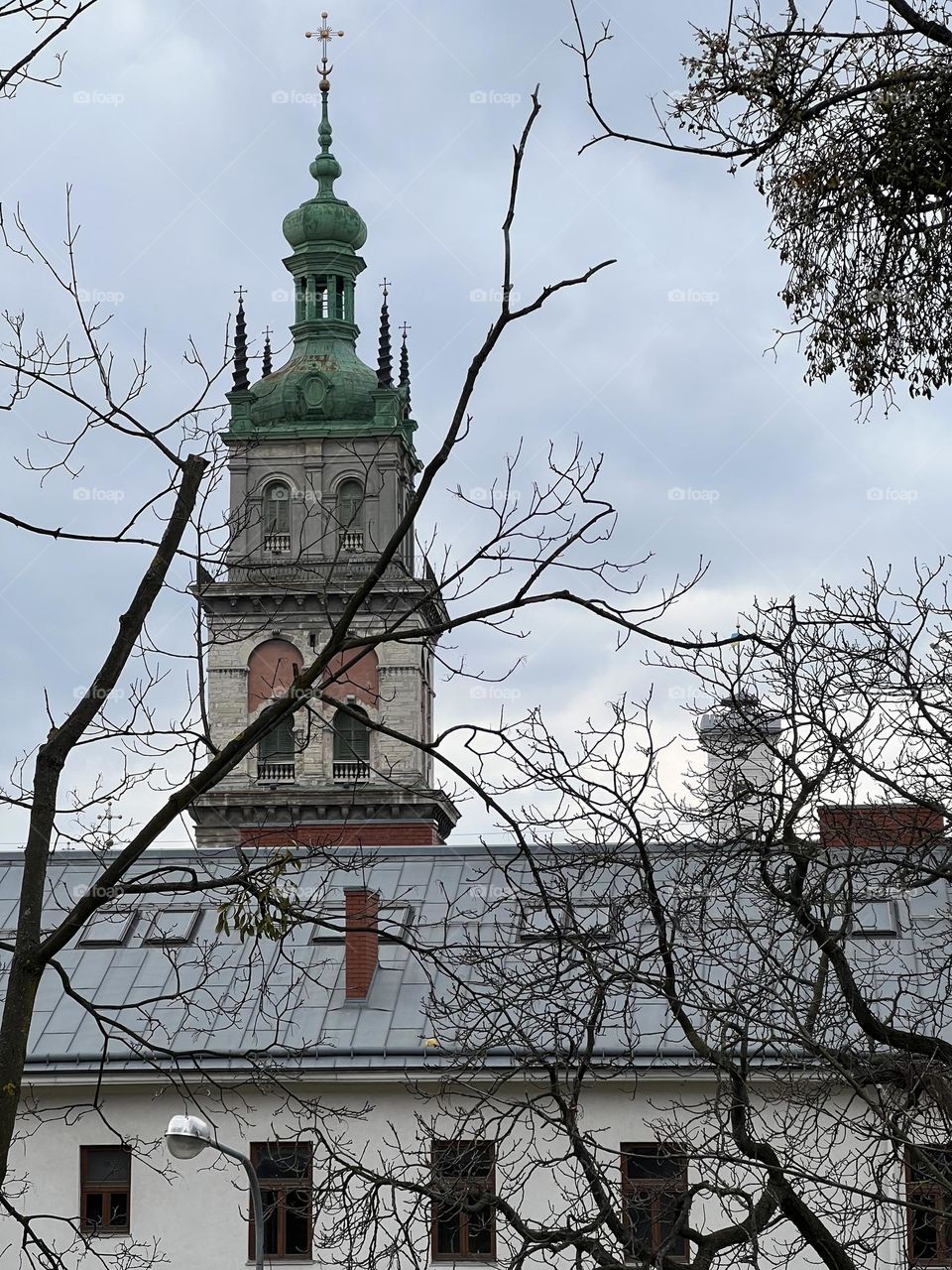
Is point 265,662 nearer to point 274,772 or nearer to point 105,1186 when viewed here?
point 274,772

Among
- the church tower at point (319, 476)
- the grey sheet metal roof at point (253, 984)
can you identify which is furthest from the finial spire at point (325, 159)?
the grey sheet metal roof at point (253, 984)

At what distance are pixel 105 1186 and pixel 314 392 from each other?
48.5 meters

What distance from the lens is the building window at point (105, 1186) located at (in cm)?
2469

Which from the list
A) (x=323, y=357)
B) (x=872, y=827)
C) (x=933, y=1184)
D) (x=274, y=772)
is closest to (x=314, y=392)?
(x=323, y=357)

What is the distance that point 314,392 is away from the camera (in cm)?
7075

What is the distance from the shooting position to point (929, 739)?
38.5ft

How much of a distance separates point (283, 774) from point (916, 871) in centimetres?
5465

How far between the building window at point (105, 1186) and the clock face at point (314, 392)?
47988 millimetres

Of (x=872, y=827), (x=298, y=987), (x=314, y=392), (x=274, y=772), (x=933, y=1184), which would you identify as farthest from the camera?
(x=314, y=392)

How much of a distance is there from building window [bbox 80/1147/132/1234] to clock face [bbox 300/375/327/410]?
48.0 m

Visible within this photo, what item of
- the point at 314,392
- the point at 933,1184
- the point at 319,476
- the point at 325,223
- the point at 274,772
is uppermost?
the point at 325,223

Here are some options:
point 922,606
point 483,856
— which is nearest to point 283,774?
point 483,856

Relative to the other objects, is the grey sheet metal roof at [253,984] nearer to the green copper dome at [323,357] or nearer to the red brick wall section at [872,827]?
the red brick wall section at [872,827]

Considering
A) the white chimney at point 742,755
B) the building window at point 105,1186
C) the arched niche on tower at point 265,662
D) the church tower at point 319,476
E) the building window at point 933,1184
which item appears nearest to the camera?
the building window at point 933,1184
